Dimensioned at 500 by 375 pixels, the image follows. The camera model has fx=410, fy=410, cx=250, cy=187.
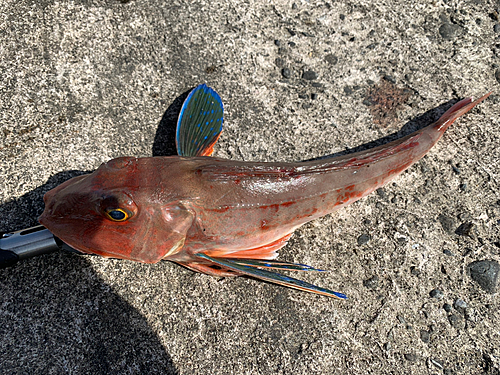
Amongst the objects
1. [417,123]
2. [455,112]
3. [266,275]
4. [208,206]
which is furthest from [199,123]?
[455,112]

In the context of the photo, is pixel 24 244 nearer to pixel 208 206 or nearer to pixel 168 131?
pixel 208 206

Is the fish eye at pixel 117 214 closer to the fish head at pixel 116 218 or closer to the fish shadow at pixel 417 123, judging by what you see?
the fish head at pixel 116 218

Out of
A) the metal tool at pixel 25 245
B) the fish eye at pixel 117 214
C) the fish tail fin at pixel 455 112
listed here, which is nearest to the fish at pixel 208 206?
the fish eye at pixel 117 214

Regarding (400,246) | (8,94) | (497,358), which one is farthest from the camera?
(8,94)

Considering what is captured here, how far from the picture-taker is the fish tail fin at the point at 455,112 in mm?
3039

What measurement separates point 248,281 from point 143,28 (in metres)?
2.21

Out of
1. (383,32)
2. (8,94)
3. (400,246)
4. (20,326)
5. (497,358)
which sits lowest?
(20,326)

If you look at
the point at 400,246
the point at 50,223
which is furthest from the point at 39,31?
the point at 400,246

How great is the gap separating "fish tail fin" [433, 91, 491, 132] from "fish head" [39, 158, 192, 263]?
6.55 feet

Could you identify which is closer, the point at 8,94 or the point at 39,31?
the point at 8,94

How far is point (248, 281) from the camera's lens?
8.54 ft

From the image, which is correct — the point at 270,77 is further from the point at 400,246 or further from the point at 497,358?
the point at 497,358

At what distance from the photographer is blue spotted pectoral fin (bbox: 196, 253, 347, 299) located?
2.34m

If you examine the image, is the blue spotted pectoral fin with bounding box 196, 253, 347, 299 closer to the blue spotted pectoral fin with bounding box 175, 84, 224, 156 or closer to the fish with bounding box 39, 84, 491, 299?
the fish with bounding box 39, 84, 491, 299
